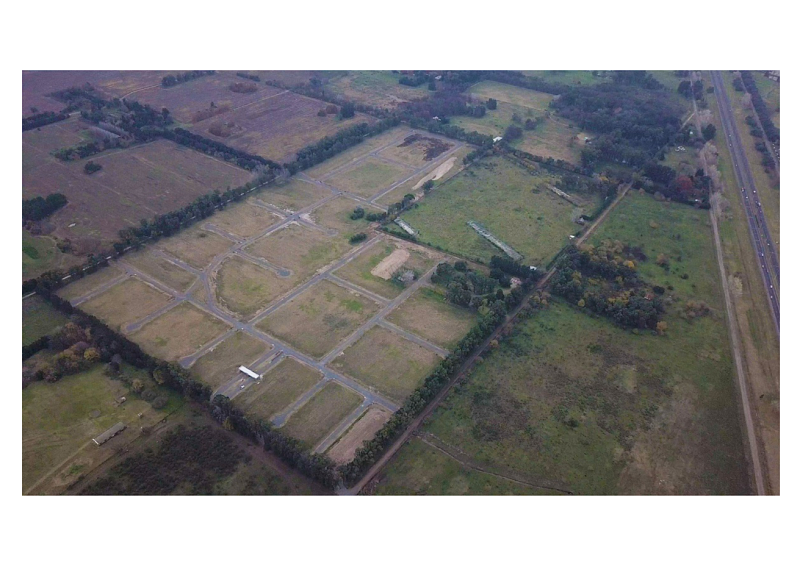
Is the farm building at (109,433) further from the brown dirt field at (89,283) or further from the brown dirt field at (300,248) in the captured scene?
the brown dirt field at (300,248)

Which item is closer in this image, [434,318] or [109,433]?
[109,433]

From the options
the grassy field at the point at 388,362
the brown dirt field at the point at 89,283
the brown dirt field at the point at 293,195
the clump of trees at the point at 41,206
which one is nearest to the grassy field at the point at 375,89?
the brown dirt field at the point at 293,195

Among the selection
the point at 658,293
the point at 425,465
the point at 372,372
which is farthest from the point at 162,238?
the point at 658,293

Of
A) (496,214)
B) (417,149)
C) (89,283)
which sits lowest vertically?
(89,283)

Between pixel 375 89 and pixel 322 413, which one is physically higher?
pixel 375 89

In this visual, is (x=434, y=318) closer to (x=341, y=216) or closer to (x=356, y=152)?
(x=341, y=216)

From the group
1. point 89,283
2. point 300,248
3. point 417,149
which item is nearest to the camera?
point 89,283

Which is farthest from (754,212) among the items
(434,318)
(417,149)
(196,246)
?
(196,246)
